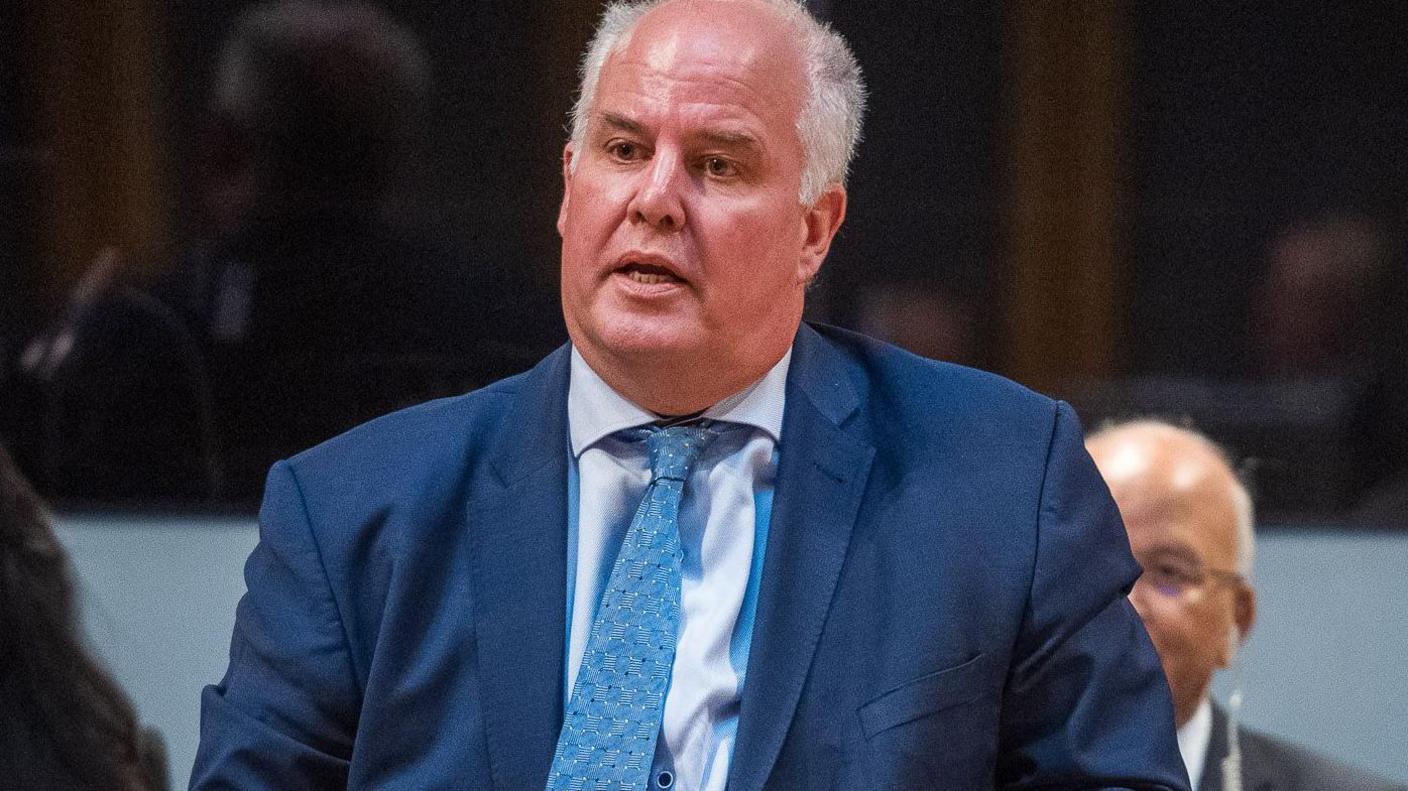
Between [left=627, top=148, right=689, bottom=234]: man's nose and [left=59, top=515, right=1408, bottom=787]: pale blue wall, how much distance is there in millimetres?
1700

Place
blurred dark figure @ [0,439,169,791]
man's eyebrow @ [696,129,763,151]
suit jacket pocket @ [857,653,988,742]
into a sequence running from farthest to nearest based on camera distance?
1. blurred dark figure @ [0,439,169,791]
2. man's eyebrow @ [696,129,763,151]
3. suit jacket pocket @ [857,653,988,742]

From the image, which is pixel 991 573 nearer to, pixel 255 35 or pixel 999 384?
pixel 999 384

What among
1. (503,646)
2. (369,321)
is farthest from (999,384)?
(369,321)

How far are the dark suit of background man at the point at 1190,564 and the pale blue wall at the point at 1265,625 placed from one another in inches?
14.3

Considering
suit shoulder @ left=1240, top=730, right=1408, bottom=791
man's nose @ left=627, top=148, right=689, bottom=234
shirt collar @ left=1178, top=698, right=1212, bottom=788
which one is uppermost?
man's nose @ left=627, top=148, right=689, bottom=234

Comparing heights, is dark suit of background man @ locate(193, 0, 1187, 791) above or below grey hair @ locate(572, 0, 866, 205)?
below

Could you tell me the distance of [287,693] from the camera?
1.78m

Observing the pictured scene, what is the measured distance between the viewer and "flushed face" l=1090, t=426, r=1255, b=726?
2781mm

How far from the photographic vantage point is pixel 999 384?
1.94 metres

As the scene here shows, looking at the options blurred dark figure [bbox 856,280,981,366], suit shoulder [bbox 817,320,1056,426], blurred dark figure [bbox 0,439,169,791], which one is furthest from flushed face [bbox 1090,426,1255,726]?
blurred dark figure [bbox 0,439,169,791]

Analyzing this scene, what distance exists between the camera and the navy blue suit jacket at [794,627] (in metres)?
1.75

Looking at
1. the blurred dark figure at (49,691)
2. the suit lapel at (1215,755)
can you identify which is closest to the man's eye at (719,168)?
the suit lapel at (1215,755)

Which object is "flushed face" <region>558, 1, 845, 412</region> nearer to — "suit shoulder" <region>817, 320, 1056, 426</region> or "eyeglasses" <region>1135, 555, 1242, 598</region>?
"suit shoulder" <region>817, 320, 1056, 426</region>

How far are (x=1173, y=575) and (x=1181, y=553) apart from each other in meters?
0.03
